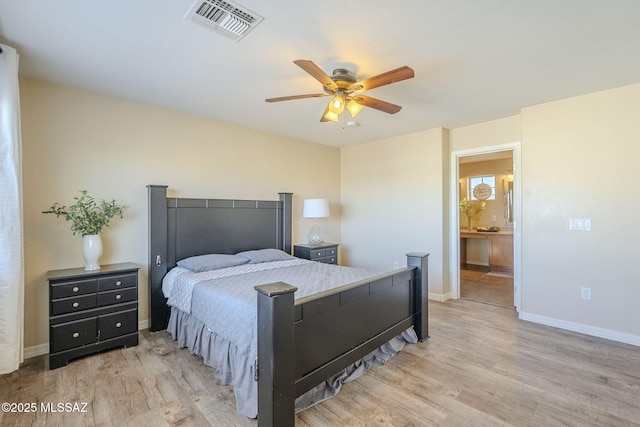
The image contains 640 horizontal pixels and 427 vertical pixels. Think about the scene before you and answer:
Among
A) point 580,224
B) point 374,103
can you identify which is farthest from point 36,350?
point 580,224

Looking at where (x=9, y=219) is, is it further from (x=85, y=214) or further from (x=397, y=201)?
(x=397, y=201)

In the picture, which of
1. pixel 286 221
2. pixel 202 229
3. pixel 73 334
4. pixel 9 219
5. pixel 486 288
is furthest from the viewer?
pixel 486 288

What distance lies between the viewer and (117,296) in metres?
2.71

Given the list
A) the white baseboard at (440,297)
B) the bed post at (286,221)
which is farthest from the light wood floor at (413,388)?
the bed post at (286,221)

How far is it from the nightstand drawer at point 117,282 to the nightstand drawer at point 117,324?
0.24m

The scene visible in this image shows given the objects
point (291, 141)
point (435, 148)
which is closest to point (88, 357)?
point (291, 141)

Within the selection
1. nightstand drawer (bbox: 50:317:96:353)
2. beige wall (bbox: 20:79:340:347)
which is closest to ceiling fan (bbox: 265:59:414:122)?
beige wall (bbox: 20:79:340:347)

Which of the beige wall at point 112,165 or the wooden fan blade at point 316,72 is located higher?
the wooden fan blade at point 316,72

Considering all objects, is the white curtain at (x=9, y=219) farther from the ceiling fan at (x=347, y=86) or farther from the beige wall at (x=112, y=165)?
the ceiling fan at (x=347, y=86)

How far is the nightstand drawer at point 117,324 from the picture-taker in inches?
104

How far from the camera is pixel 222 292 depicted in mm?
2334

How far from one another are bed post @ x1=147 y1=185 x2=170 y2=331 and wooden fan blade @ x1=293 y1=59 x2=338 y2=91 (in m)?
2.11

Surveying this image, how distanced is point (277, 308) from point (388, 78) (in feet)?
5.45

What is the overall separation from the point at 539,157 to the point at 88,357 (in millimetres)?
4944
